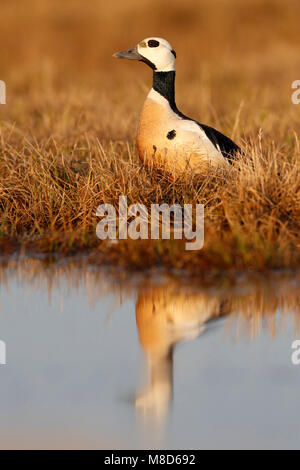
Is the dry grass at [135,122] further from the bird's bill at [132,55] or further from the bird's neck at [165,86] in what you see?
the bird's bill at [132,55]

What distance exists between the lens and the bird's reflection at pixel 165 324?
4062 millimetres

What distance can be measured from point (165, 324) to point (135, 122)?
572cm

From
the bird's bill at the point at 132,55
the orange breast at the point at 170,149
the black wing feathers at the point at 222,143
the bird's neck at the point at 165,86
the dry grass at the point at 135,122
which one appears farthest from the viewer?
the bird's bill at the point at 132,55

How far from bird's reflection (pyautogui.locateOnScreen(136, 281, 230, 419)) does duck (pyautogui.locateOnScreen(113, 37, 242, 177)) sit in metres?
1.57

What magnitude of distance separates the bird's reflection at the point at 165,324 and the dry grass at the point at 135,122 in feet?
1.77

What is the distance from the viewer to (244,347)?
4.54 meters

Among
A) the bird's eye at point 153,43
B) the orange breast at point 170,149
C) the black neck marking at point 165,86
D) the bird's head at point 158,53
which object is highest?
the bird's eye at point 153,43

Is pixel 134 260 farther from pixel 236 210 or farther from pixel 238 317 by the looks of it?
pixel 238 317

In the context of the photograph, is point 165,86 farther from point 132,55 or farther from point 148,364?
point 148,364

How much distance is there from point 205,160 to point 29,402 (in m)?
3.40

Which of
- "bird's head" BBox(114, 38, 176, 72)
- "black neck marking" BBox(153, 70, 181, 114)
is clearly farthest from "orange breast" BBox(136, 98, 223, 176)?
"bird's head" BBox(114, 38, 176, 72)

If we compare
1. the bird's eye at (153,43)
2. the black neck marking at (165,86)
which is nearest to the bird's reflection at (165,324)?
the black neck marking at (165,86)

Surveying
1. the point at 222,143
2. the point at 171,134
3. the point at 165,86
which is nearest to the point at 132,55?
the point at 165,86

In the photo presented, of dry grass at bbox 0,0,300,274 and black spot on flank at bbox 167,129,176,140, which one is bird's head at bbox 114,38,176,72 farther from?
dry grass at bbox 0,0,300,274
